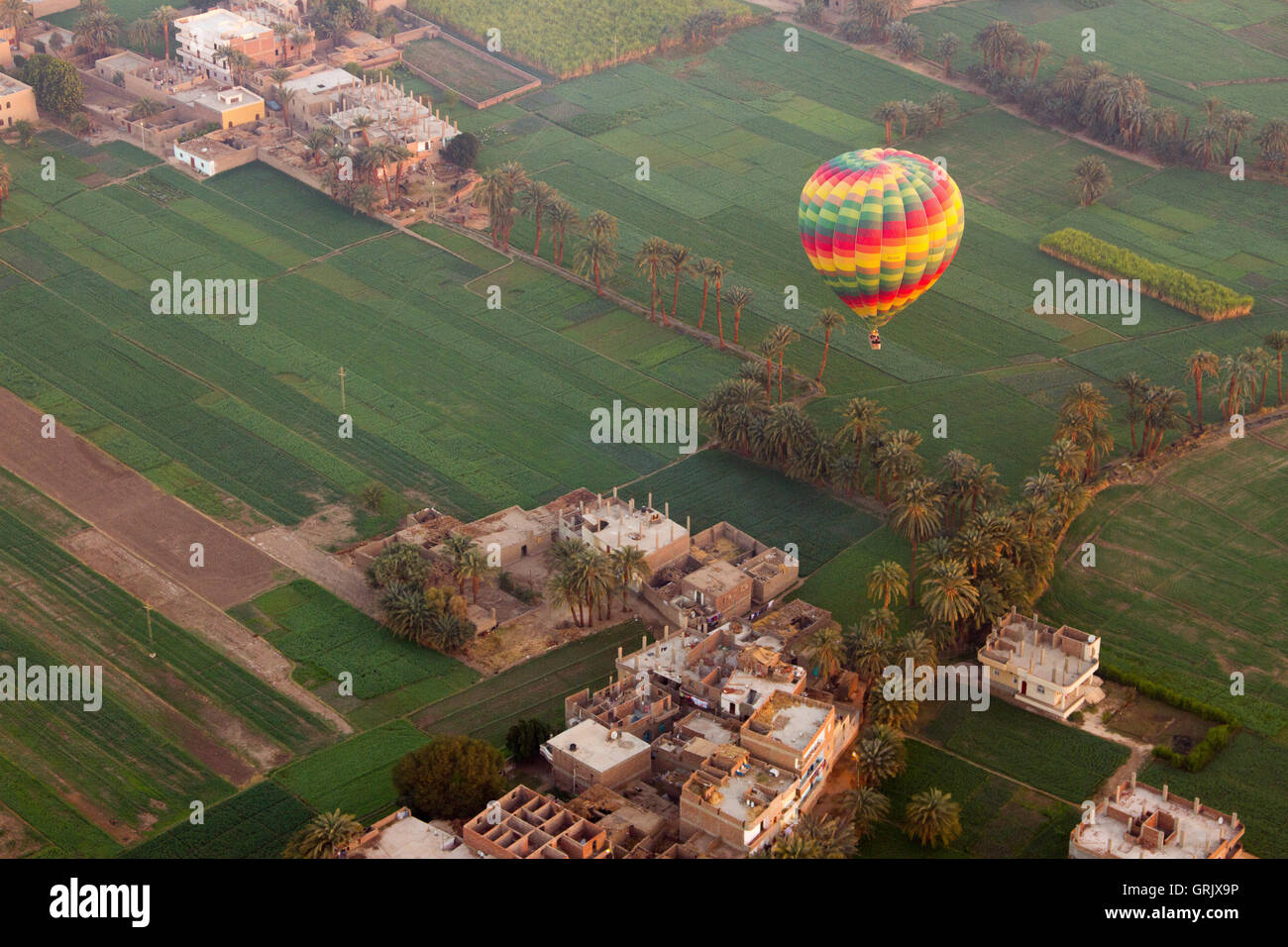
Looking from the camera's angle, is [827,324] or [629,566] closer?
[629,566]

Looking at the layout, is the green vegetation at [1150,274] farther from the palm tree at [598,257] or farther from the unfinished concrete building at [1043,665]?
the unfinished concrete building at [1043,665]

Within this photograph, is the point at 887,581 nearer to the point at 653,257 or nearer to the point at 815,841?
the point at 815,841

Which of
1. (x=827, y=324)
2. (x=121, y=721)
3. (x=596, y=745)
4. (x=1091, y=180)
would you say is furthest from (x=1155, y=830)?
(x=1091, y=180)

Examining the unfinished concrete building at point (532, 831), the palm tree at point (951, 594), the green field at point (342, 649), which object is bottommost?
the green field at point (342, 649)

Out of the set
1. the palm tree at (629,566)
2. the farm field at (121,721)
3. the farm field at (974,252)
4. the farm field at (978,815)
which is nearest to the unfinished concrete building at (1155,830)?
the farm field at (978,815)

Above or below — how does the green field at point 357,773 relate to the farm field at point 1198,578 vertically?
below

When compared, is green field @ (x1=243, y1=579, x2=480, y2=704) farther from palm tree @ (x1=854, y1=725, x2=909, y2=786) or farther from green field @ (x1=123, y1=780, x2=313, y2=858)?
palm tree @ (x1=854, y1=725, x2=909, y2=786)

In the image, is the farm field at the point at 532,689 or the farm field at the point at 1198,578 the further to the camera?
the farm field at the point at 1198,578
